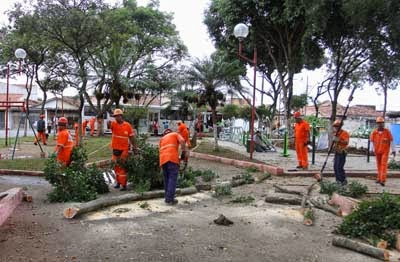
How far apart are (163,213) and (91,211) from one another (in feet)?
3.74

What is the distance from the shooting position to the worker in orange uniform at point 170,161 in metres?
8.45

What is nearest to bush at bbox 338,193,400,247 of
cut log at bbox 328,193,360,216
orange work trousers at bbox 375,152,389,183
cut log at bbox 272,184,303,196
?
cut log at bbox 328,193,360,216

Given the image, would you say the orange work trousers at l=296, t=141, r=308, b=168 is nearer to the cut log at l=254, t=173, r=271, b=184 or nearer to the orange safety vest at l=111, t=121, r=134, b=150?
the cut log at l=254, t=173, r=271, b=184

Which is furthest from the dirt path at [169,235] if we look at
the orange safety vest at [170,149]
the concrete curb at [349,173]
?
the concrete curb at [349,173]

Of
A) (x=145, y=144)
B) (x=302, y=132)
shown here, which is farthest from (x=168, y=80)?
(x=145, y=144)

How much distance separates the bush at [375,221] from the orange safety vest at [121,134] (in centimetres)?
506

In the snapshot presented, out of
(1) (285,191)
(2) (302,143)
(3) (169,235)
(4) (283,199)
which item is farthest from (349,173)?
(3) (169,235)

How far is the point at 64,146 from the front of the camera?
9109 millimetres

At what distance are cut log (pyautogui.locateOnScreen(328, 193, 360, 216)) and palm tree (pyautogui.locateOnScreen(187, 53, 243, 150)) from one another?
11.0 meters

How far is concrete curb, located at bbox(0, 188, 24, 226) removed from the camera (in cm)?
646

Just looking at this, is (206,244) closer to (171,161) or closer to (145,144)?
(171,161)

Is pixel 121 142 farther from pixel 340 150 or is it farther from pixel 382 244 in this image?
pixel 382 244

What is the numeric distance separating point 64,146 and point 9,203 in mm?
2072

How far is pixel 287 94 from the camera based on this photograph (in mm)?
25656
